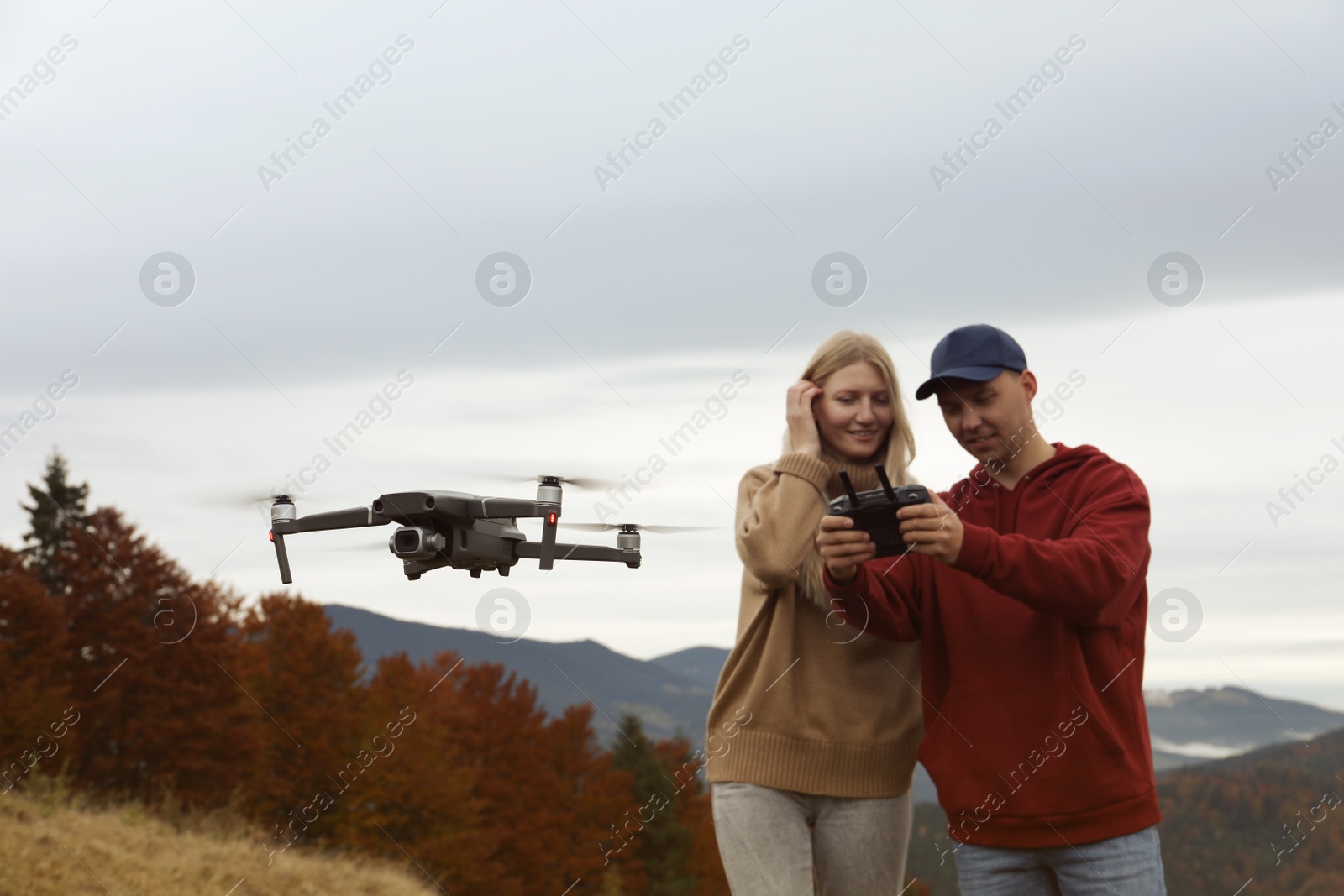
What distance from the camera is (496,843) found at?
Answer: 142 feet

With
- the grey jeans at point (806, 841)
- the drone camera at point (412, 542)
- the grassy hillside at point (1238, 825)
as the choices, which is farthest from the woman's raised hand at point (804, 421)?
the grassy hillside at point (1238, 825)

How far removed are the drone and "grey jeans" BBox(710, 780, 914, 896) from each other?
111 inches

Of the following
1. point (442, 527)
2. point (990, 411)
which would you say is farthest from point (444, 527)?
point (990, 411)

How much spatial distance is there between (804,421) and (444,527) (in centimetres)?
368

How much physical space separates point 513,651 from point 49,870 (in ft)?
156

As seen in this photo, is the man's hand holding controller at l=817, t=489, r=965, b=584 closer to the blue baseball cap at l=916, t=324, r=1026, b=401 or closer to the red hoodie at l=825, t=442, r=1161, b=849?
the red hoodie at l=825, t=442, r=1161, b=849

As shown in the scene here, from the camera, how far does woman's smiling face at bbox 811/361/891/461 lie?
449cm

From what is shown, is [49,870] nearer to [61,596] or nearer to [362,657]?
[61,596]

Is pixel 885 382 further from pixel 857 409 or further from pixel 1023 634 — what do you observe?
pixel 1023 634

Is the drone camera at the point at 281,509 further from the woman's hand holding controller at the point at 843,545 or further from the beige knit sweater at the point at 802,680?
the woman's hand holding controller at the point at 843,545

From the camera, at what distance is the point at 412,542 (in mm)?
7504

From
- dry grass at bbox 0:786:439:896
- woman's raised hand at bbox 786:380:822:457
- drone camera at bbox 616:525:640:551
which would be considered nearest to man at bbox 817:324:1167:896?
woman's raised hand at bbox 786:380:822:457

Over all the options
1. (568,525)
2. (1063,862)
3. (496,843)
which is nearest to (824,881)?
(1063,862)

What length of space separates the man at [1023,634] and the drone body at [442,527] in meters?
3.17
